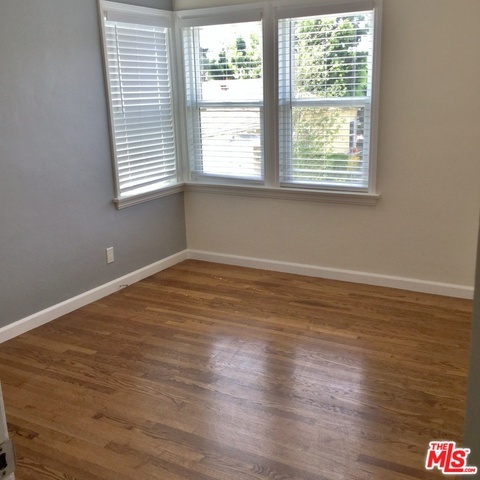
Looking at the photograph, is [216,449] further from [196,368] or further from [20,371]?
[20,371]

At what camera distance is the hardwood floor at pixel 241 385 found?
88.0 inches

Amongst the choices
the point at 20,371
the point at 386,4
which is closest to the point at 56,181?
the point at 20,371

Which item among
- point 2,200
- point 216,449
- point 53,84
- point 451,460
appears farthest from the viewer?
point 53,84

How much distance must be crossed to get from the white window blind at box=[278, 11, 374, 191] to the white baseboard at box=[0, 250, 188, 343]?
1.34 metres

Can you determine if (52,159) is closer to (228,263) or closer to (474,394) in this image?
(228,263)

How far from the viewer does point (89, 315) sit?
3.76 m

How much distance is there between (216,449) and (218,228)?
2.69 meters

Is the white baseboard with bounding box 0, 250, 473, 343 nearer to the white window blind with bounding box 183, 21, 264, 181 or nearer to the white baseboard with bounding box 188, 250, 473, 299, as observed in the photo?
the white baseboard with bounding box 188, 250, 473, 299

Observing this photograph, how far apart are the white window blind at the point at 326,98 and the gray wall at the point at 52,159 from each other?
4.22 ft

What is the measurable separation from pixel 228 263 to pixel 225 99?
1419mm

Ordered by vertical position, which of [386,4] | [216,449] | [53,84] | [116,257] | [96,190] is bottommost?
[216,449]

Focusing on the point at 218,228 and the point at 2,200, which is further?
the point at 218,228

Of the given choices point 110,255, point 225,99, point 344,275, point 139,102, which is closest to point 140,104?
point 139,102

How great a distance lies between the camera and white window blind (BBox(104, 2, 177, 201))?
3.95 meters
